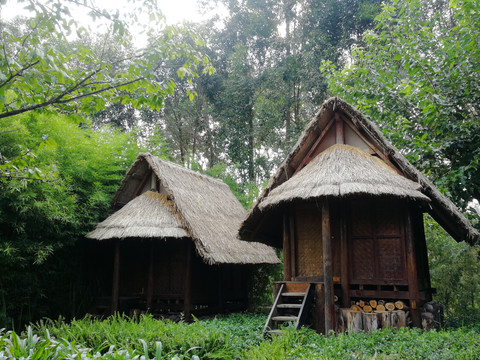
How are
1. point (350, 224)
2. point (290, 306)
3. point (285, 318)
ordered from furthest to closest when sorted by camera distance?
point (350, 224)
point (290, 306)
point (285, 318)

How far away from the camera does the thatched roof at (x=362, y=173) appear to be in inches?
274

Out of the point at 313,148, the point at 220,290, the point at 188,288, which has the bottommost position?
the point at 220,290

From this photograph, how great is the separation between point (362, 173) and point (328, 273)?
1.74m

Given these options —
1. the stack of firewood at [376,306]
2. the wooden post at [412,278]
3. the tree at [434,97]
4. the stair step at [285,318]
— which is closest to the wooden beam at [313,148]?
the tree at [434,97]

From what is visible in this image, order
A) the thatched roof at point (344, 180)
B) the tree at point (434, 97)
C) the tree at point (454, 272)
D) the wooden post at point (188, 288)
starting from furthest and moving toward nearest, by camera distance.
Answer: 1. the tree at point (454, 272)
2. the wooden post at point (188, 288)
3. the tree at point (434, 97)
4. the thatched roof at point (344, 180)

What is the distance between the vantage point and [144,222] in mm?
9469

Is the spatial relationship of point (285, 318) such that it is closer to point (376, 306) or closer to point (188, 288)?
point (376, 306)

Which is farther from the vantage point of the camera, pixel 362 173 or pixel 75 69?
pixel 362 173

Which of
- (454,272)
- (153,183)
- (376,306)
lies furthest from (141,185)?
(454,272)

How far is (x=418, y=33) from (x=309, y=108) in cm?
974

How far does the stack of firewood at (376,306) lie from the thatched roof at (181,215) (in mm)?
3131

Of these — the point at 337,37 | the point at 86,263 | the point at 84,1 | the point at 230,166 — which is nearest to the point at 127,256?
the point at 86,263

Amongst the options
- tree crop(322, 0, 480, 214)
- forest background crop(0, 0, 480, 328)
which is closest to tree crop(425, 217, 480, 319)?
forest background crop(0, 0, 480, 328)

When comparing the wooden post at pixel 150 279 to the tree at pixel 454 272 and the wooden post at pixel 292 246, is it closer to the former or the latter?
the wooden post at pixel 292 246
